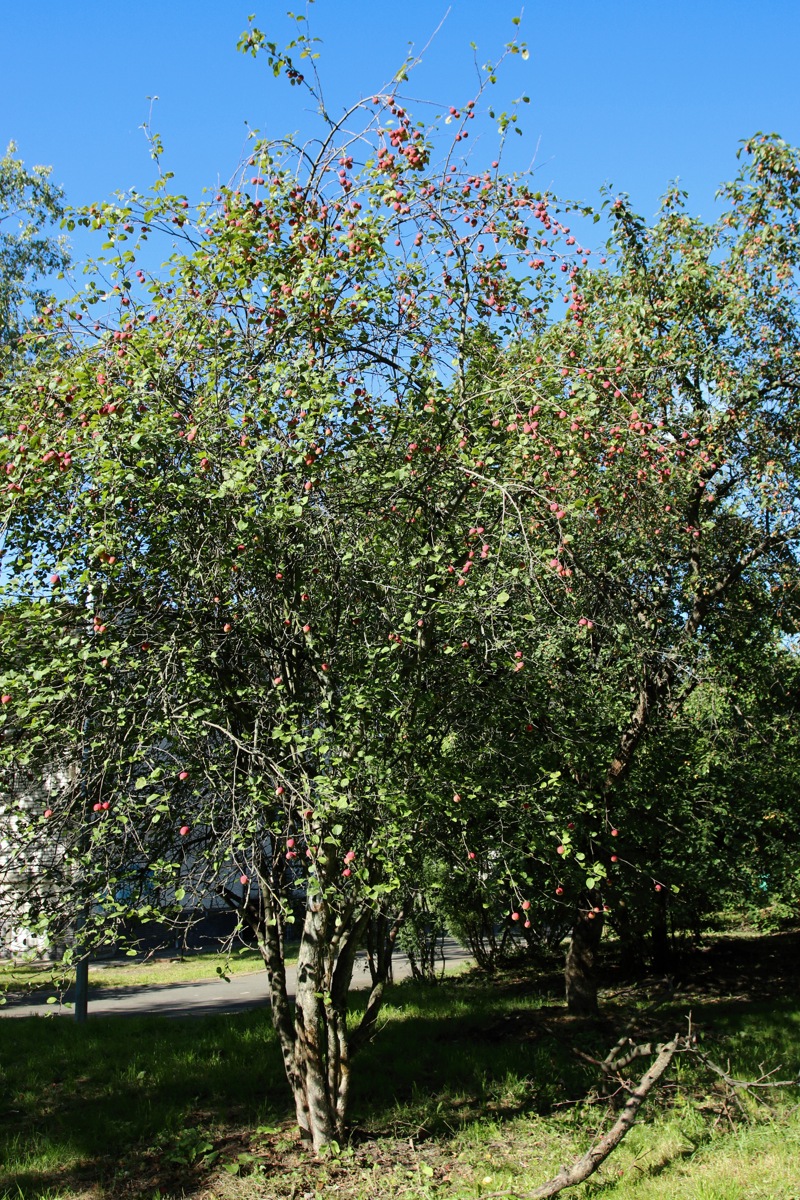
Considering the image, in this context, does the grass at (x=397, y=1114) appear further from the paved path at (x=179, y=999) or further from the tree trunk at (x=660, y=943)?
the tree trunk at (x=660, y=943)

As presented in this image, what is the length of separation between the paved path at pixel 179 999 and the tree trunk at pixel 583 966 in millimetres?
3180

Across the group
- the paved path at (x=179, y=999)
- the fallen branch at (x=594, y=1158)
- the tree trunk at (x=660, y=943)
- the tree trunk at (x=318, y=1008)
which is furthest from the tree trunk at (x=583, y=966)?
the fallen branch at (x=594, y=1158)

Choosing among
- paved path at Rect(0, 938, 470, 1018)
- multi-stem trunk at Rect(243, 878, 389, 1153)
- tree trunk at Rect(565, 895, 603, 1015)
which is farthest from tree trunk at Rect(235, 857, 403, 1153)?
paved path at Rect(0, 938, 470, 1018)

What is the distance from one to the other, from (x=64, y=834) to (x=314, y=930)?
196cm

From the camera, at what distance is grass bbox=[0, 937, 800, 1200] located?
5.58 meters

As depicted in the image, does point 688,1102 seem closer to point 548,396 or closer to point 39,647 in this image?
point 548,396

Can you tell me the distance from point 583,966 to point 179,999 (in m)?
6.53

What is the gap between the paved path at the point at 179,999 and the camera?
1202 cm

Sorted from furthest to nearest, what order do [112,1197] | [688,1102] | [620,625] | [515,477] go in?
1. [620,625]
2. [688,1102]
3. [515,477]
4. [112,1197]

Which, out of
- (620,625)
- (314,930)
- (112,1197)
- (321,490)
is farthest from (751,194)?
(112,1197)

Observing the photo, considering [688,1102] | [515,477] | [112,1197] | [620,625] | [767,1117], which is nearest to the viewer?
[112,1197]

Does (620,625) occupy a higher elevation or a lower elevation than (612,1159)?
higher

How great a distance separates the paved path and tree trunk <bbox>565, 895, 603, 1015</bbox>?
318 cm

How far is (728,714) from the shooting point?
9.89 meters
